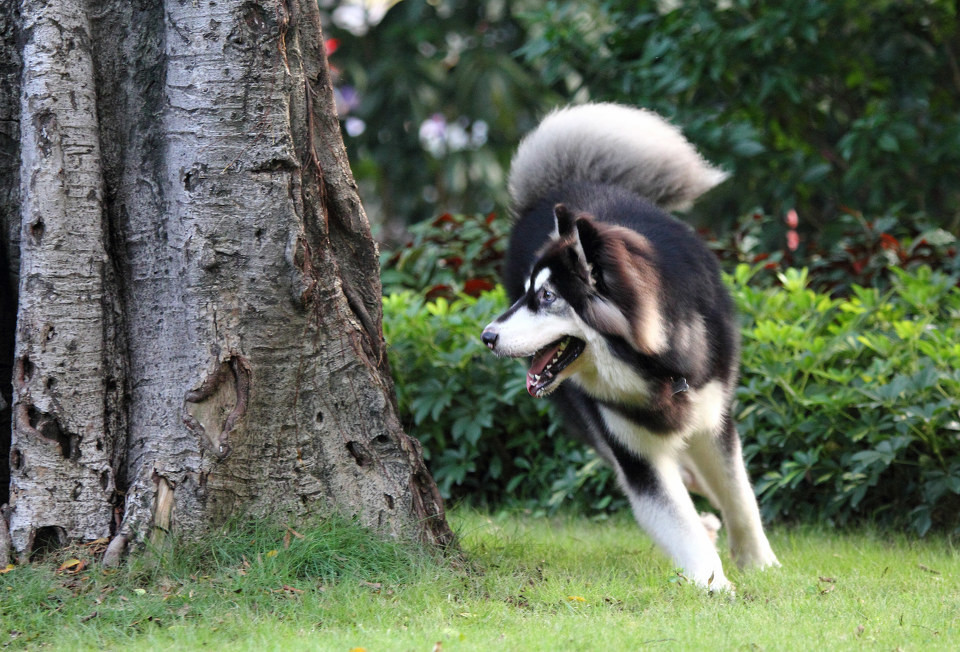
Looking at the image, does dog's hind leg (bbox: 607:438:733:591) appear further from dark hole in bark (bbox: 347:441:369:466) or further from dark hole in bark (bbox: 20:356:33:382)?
dark hole in bark (bbox: 20:356:33:382)

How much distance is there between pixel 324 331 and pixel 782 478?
8.10ft

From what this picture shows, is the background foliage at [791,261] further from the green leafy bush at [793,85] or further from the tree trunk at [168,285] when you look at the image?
the tree trunk at [168,285]

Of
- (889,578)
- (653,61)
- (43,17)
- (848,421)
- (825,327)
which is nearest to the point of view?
(43,17)

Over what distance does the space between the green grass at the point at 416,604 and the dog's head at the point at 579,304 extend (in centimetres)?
81

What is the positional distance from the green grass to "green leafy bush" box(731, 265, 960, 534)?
78cm

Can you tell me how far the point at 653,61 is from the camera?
22.8 ft

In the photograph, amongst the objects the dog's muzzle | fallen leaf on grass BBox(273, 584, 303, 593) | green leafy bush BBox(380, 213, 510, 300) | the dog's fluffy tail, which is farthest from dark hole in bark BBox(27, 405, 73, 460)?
green leafy bush BBox(380, 213, 510, 300)

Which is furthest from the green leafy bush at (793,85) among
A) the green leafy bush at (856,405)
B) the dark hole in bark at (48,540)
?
the dark hole in bark at (48,540)

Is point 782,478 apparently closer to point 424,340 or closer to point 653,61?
point 424,340

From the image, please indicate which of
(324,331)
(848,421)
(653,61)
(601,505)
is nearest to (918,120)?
(653,61)

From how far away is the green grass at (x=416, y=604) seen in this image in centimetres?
287

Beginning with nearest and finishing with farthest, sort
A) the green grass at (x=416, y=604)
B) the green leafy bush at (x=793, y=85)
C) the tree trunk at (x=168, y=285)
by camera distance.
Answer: the green grass at (x=416, y=604), the tree trunk at (x=168, y=285), the green leafy bush at (x=793, y=85)

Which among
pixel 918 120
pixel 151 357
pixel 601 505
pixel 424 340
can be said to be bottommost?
pixel 601 505

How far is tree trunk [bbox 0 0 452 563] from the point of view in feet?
10.7
